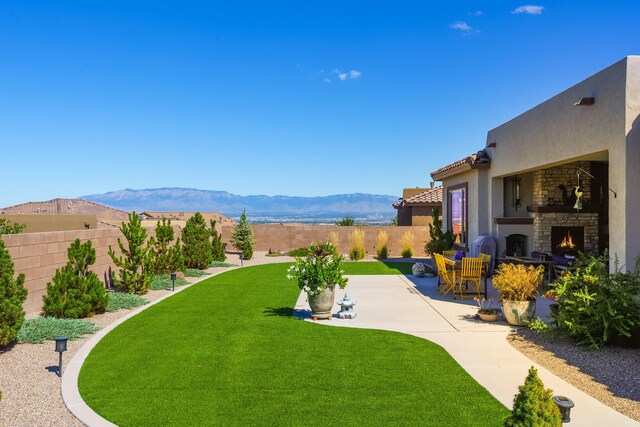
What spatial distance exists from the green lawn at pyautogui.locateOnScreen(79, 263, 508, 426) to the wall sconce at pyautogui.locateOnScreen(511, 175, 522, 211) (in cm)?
918

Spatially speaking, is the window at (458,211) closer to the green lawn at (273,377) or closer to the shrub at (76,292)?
the green lawn at (273,377)

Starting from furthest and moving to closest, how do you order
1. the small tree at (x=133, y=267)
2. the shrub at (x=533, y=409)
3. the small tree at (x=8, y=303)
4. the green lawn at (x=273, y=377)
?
the small tree at (x=133, y=267) < the small tree at (x=8, y=303) < the green lawn at (x=273, y=377) < the shrub at (x=533, y=409)

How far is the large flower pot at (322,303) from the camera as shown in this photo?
10.0 meters

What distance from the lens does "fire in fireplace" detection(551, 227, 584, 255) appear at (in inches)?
575

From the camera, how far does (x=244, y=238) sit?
2580cm

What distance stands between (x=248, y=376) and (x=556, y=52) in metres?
14.7

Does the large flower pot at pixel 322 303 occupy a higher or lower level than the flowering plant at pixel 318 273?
lower

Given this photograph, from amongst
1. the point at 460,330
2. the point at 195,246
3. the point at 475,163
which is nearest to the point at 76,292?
the point at 460,330

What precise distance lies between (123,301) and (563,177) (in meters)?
12.8

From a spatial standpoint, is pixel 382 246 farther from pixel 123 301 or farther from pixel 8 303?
pixel 8 303

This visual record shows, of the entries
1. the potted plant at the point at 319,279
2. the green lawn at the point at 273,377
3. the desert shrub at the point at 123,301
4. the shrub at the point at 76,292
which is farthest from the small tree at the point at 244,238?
the potted plant at the point at 319,279

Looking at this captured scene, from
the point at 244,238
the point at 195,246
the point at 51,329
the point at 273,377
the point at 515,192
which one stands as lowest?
the point at 273,377

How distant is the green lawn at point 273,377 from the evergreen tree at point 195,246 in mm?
9428

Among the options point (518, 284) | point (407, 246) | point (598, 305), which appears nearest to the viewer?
point (598, 305)
